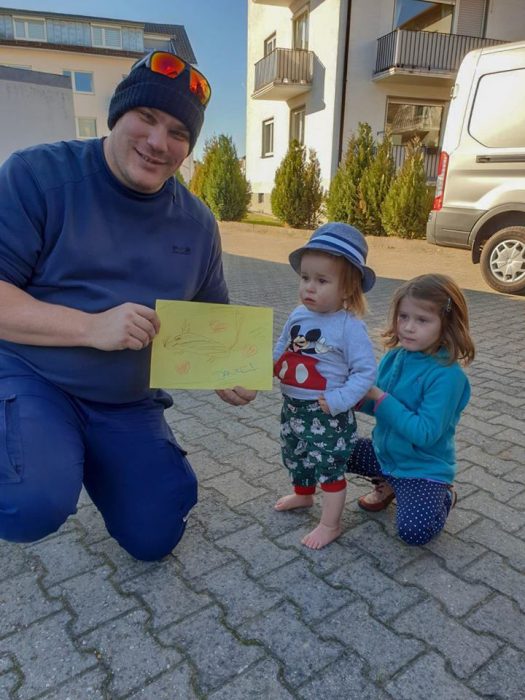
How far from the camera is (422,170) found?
10.9 m

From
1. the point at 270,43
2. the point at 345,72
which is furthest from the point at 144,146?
the point at 270,43

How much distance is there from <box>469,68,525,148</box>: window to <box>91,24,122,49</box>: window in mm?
32873

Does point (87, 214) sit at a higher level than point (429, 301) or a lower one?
higher

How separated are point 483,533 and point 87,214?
196 cm

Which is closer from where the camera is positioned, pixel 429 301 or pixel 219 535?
pixel 429 301

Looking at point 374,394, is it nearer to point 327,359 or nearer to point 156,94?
point 327,359

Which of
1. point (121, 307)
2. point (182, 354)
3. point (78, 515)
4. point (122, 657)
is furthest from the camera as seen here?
point (78, 515)

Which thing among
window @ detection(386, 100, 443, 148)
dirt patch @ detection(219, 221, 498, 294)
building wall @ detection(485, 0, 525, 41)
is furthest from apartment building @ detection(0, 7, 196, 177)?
building wall @ detection(485, 0, 525, 41)

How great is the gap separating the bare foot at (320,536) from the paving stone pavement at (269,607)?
0.04 m

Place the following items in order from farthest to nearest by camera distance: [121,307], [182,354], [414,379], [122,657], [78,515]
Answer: [78,515], [414,379], [182,354], [121,307], [122,657]

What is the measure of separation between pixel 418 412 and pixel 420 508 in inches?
14.4

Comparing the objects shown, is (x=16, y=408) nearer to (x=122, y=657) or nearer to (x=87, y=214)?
(x=87, y=214)

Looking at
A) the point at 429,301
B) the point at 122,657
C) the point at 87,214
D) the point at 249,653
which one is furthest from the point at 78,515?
the point at 429,301

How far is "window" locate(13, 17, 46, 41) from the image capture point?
3253cm
